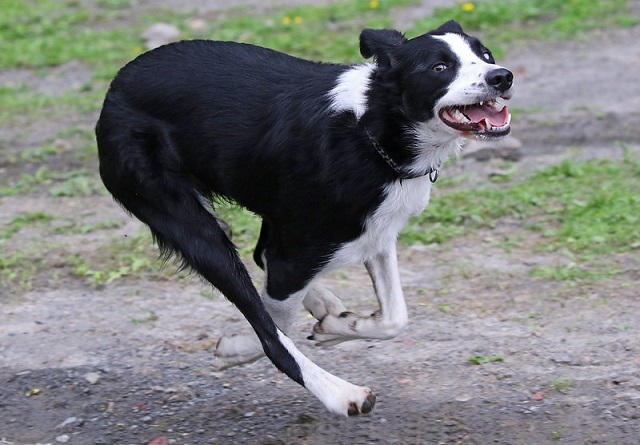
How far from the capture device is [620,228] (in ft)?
20.5

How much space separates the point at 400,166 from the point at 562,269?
2.14 meters

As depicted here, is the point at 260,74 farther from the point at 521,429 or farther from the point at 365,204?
the point at 521,429

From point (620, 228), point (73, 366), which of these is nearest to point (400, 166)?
point (73, 366)

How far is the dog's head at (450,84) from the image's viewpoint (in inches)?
150

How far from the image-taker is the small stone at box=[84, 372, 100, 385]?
484 cm

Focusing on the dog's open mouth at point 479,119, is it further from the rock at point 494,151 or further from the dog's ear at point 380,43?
the rock at point 494,151

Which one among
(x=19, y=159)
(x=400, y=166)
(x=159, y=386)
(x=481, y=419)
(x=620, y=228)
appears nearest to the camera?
(x=400, y=166)

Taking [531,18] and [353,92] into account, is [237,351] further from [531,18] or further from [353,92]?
[531,18]

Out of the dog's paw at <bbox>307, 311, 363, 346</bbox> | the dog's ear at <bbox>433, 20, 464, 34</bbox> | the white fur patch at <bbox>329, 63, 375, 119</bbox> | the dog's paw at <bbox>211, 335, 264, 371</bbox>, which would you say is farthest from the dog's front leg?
the dog's ear at <bbox>433, 20, 464, 34</bbox>

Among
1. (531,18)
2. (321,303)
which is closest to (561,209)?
(321,303)

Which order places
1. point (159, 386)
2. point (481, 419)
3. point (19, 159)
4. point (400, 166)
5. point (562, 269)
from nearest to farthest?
point (400, 166) → point (481, 419) → point (159, 386) → point (562, 269) → point (19, 159)

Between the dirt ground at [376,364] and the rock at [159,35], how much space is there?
167 inches

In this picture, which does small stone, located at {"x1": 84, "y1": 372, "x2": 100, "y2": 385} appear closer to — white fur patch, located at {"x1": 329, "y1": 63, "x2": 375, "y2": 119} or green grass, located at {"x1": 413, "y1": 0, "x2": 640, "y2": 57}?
white fur patch, located at {"x1": 329, "y1": 63, "x2": 375, "y2": 119}

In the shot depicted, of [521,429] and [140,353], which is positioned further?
[140,353]
